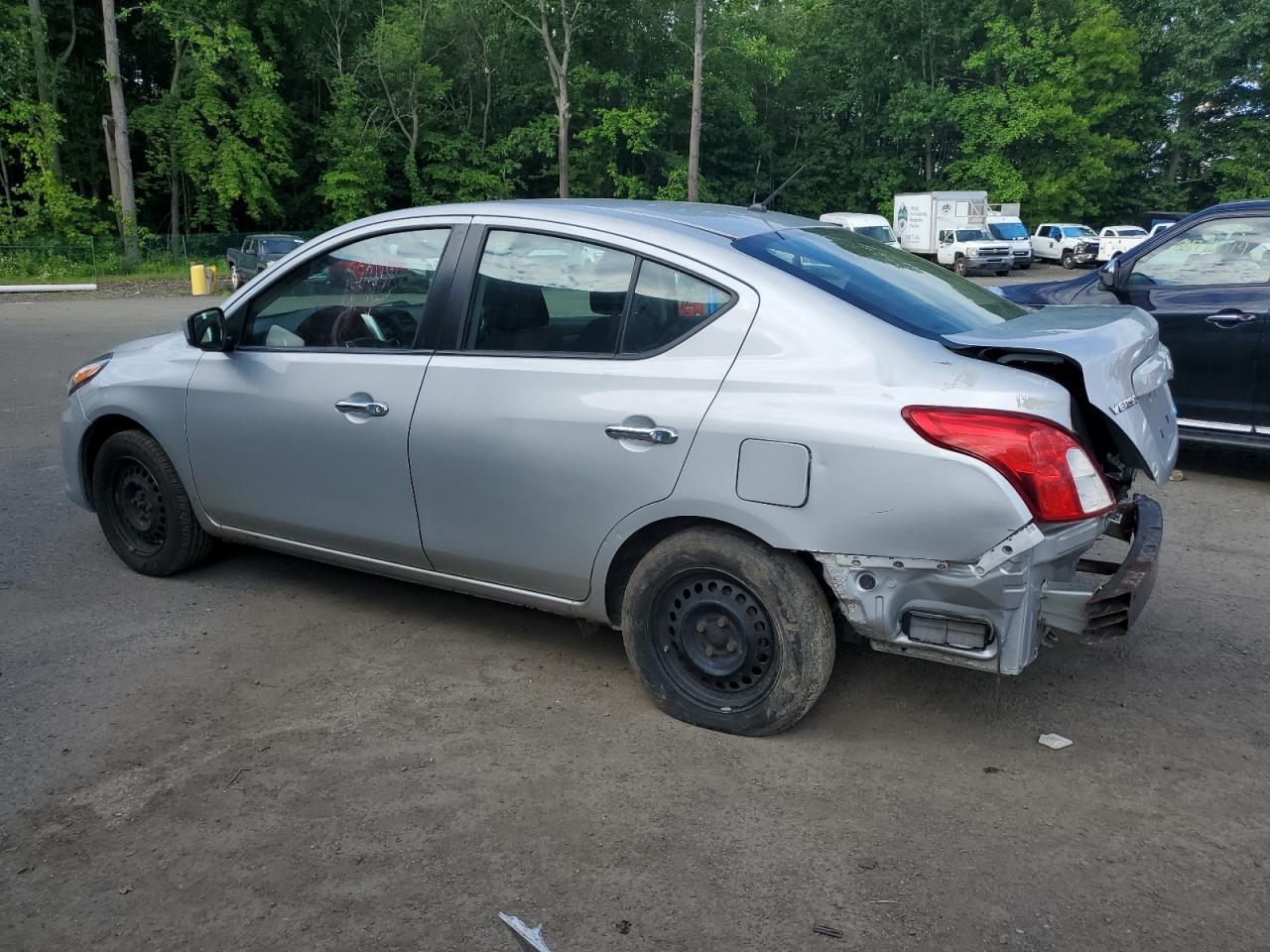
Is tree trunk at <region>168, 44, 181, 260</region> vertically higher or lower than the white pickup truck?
higher

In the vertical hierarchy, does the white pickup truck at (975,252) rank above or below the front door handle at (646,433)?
above

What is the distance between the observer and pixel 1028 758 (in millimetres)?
3564

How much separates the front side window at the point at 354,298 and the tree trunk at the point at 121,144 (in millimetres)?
33345

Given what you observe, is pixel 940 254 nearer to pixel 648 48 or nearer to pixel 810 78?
pixel 648 48

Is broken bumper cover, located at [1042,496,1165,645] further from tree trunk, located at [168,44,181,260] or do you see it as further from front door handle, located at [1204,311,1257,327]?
tree trunk, located at [168,44,181,260]

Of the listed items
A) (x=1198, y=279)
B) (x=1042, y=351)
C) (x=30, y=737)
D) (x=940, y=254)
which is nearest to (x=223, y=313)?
(x=30, y=737)

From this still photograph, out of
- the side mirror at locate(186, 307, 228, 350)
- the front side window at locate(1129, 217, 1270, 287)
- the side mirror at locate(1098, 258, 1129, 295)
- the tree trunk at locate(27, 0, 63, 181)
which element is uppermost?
the tree trunk at locate(27, 0, 63, 181)

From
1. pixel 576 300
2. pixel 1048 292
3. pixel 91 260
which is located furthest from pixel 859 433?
pixel 91 260

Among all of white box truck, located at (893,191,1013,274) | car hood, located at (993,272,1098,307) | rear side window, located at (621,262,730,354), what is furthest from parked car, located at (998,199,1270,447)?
white box truck, located at (893,191,1013,274)

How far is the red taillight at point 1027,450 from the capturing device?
3129 millimetres

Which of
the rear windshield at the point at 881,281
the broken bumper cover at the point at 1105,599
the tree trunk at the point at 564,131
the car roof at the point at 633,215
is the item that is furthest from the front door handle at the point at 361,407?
the tree trunk at the point at 564,131

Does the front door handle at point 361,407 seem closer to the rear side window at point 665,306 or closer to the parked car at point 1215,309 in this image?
the rear side window at point 665,306

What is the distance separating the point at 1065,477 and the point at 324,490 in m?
2.81

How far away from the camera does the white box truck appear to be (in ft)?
130
